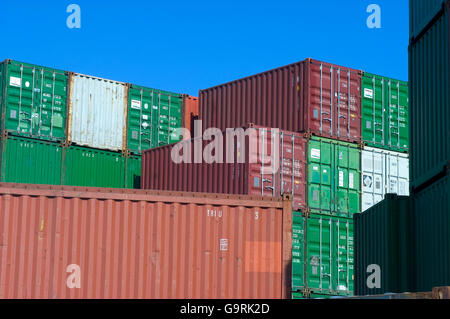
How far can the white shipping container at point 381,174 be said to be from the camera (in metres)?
26.8

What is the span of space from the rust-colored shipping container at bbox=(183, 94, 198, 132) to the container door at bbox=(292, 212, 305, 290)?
9.90 metres

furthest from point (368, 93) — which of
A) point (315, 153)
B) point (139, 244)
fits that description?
point (139, 244)

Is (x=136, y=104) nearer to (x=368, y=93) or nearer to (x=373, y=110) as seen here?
(x=368, y=93)

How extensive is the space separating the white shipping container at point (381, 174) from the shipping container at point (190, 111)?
347 inches

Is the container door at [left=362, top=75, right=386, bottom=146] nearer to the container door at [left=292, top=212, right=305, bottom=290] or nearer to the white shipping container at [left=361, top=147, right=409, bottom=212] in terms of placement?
the white shipping container at [left=361, top=147, right=409, bottom=212]

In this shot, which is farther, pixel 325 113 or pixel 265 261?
pixel 325 113

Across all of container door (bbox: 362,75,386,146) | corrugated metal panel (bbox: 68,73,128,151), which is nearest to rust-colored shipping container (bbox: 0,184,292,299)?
container door (bbox: 362,75,386,146)

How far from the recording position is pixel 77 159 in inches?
1209

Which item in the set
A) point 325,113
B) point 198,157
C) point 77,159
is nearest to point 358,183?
point 325,113

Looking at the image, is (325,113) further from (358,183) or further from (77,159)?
(77,159)

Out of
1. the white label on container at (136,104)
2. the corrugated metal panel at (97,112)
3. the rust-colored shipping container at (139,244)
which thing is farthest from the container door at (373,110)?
the rust-colored shipping container at (139,244)

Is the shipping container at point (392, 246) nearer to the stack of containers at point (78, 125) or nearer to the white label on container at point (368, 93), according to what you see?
the white label on container at point (368, 93)
